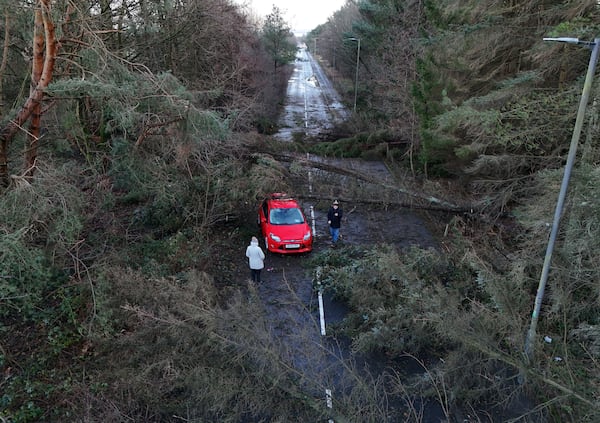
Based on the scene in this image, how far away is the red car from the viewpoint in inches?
526

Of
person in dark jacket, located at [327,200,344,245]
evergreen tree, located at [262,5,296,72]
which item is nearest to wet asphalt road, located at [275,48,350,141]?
evergreen tree, located at [262,5,296,72]

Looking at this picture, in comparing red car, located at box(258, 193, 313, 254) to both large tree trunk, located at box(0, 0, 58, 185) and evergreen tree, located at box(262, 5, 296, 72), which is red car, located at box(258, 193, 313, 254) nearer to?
large tree trunk, located at box(0, 0, 58, 185)

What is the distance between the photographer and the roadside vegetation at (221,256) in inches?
275

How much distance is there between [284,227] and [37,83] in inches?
307

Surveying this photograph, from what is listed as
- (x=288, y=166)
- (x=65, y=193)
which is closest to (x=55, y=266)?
(x=65, y=193)

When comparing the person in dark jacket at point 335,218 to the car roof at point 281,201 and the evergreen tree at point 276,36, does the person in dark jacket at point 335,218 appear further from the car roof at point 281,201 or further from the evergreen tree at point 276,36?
the evergreen tree at point 276,36

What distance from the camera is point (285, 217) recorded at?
561 inches

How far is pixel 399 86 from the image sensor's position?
73.7 ft

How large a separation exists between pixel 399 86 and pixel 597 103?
13658mm

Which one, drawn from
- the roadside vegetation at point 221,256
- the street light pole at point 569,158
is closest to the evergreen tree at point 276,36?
the roadside vegetation at point 221,256

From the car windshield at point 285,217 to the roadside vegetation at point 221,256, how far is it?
171 centimetres

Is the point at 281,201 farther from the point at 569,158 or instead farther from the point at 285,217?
the point at 569,158

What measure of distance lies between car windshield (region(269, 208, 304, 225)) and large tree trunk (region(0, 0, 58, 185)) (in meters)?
7.07

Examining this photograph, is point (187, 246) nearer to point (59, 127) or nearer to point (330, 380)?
point (59, 127)
